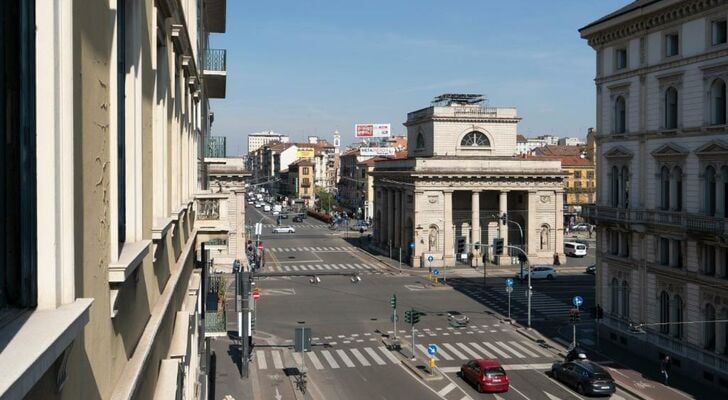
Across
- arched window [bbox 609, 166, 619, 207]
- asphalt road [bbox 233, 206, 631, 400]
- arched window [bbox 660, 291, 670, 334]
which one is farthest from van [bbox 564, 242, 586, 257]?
arched window [bbox 660, 291, 670, 334]

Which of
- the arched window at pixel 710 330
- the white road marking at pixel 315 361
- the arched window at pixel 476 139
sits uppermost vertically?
the arched window at pixel 476 139

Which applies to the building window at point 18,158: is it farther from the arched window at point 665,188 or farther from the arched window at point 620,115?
the arched window at point 620,115

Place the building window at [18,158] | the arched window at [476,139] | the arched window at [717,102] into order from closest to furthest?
the building window at [18,158]
the arched window at [717,102]
the arched window at [476,139]

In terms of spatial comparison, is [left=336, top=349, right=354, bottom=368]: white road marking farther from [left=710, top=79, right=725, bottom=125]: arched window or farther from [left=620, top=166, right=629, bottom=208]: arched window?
[left=710, top=79, right=725, bottom=125]: arched window

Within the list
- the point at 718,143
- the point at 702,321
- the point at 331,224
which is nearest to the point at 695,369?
the point at 702,321

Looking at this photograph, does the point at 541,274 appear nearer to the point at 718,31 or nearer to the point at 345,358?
the point at 345,358

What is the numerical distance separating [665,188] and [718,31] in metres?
8.04

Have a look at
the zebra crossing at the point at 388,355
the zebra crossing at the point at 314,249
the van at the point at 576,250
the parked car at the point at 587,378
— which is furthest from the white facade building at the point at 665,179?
the zebra crossing at the point at 314,249

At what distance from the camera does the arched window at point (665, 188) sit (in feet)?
122

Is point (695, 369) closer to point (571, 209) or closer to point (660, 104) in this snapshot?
point (660, 104)

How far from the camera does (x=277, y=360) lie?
37594 mm

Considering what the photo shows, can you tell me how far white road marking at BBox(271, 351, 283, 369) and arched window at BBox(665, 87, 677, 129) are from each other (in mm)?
22363

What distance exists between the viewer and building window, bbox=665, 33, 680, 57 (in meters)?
36.3

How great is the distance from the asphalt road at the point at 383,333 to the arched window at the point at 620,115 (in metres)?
12.8
